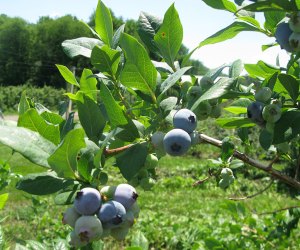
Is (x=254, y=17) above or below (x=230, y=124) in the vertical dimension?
above

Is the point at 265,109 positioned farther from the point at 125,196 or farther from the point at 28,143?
the point at 28,143

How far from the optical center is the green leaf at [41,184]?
636 mm

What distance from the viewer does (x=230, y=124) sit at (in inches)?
33.9

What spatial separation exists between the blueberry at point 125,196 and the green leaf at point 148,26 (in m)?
0.33

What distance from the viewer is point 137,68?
678 mm

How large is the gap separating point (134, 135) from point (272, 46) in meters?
0.48

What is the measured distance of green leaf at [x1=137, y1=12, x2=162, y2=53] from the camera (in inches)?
33.2

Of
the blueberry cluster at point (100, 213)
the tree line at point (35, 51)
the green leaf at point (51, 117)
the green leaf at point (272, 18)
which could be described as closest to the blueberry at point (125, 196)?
the blueberry cluster at point (100, 213)

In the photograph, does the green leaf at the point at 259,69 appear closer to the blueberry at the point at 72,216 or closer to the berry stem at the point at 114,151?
the berry stem at the point at 114,151


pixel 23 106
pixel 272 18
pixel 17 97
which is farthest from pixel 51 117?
pixel 17 97

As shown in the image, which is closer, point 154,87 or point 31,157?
point 31,157

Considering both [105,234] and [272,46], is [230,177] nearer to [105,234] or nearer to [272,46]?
[272,46]

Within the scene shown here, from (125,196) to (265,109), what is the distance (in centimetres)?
28

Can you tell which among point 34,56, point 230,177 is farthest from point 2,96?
point 230,177
